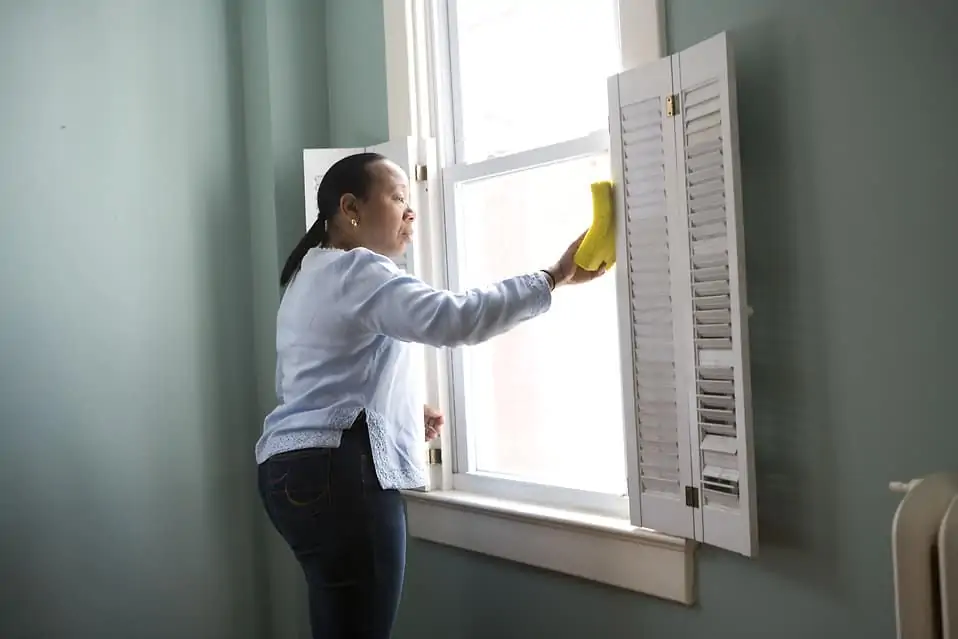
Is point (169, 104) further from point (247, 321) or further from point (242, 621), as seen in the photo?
point (242, 621)

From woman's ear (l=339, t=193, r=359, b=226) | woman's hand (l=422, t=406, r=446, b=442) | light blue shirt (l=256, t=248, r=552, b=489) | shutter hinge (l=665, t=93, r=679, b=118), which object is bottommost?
woman's hand (l=422, t=406, r=446, b=442)

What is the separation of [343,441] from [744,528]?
689 mm

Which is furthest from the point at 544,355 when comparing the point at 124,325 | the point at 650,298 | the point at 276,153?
the point at 124,325

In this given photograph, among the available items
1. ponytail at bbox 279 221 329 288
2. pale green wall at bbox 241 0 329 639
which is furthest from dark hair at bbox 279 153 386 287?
pale green wall at bbox 241 0 329 639

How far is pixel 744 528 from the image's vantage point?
133 centimetres

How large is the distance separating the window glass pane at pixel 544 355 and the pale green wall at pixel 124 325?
69cm

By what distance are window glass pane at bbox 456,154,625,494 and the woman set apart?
0.25 m

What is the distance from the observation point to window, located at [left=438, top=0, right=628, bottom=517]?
176 centimetres

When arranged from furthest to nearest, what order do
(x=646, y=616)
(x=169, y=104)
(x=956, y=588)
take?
(x=169, y=104), (x=646, y=616), (x=956, y=588)

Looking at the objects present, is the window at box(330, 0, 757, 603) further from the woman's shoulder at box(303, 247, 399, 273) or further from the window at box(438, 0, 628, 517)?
the woman's shoulder at box(303, 247, 399, 273)

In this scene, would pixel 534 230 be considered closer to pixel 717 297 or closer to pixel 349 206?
pixel 349 206

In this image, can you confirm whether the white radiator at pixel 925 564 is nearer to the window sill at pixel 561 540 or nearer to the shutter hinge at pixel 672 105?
the window sill at pixel 561 540

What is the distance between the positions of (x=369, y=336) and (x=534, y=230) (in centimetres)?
54

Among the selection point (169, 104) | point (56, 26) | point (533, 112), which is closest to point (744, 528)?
point (533, 112)
